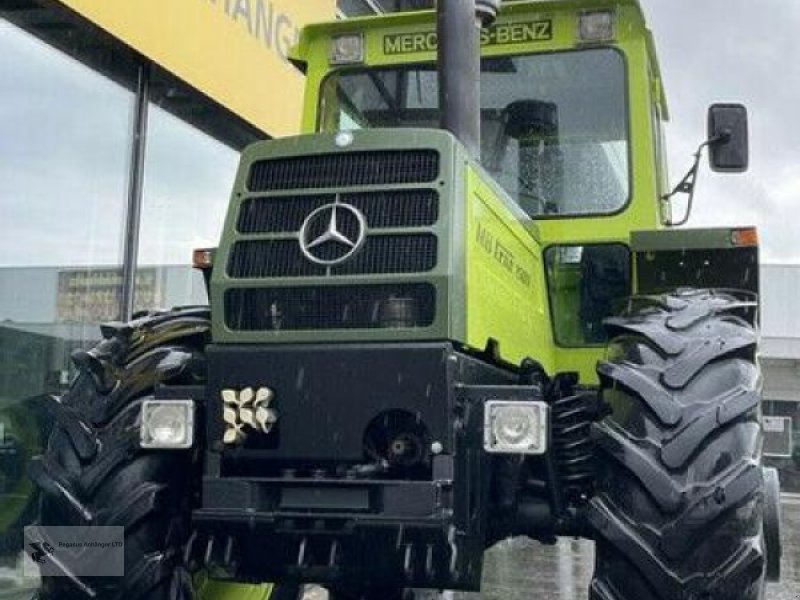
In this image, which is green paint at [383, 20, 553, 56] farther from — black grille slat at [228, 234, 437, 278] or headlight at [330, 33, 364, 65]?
black grille slat at [228, 234, 437, 278]

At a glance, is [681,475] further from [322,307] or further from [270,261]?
[270,261]

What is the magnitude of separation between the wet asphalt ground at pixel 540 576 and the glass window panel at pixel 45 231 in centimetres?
87

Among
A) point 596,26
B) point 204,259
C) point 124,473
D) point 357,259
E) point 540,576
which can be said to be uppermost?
point 596,26

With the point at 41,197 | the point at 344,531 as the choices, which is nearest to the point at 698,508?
the point at 344,531

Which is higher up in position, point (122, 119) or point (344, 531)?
point (122, 119)

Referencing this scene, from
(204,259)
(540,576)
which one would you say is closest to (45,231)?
(204,259)

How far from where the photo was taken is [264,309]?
374 cm

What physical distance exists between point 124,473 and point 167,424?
9.6 inches

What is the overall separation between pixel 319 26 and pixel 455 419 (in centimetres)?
259

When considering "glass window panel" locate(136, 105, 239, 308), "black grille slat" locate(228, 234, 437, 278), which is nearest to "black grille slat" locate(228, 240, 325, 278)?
"black grille slat" locate(228, 234, 437, 278)

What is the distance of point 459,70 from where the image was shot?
14.2 ft

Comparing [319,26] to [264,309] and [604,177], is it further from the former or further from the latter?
[264,309]

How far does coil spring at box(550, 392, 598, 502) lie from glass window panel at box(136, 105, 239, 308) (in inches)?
179

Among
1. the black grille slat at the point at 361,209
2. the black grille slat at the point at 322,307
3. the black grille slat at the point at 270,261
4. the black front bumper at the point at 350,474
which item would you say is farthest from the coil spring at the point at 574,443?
the black grille slat at the point at 270,261
